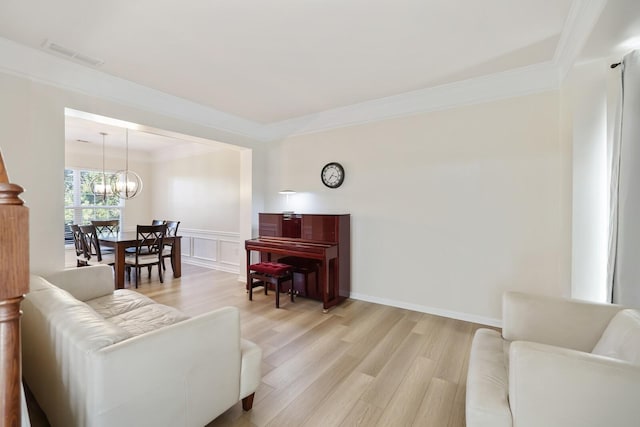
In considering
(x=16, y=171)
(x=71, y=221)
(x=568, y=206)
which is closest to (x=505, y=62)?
(x=568, y=206)

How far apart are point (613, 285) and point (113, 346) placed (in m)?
3.06

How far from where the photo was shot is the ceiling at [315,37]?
1969mm

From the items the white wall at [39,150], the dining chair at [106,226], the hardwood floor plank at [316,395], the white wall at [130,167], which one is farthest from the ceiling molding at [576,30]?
the white wall at [130,167]

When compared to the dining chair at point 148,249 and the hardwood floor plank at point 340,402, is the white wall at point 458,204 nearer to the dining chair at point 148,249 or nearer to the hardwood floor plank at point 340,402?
the hardwood floor plank at point 340,402

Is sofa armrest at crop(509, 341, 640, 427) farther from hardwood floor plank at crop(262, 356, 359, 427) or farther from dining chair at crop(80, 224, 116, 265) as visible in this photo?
dining chair at crop(80, 224, 116, 265)

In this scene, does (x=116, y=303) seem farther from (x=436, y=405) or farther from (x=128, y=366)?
(x=436, y=405)

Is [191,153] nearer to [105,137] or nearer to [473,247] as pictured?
[105,137]

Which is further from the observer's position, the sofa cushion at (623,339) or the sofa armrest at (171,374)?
the sofa cushion at (623,339)

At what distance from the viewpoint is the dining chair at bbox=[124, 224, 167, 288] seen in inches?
178

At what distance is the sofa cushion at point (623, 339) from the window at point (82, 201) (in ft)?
24.7

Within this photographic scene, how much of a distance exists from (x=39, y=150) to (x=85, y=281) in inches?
51.2

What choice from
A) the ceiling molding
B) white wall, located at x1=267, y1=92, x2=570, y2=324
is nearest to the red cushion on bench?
white wall, located at x1=267, y1=92, x2=570, y2=324

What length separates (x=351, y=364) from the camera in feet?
7.75

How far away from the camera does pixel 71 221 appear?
19.8 ft
